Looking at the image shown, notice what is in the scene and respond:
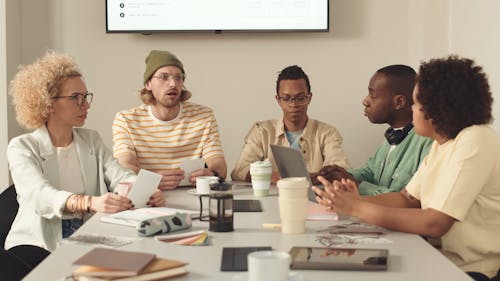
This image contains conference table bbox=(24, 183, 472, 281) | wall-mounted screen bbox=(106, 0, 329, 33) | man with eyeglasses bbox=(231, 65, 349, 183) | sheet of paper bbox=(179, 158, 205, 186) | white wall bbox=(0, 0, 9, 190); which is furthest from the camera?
wall-mounted screen bbox=(106, 0, 329, 33)

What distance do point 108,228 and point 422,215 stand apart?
93 centimetres

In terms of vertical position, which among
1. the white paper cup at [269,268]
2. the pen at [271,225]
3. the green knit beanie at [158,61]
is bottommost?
the pen at [271,225]

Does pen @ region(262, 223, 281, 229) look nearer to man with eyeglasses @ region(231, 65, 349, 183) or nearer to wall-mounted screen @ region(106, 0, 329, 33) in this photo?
man with eyeglasses @ region(231, 65, 349, 183)

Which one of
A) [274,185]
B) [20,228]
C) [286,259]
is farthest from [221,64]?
[286,259]

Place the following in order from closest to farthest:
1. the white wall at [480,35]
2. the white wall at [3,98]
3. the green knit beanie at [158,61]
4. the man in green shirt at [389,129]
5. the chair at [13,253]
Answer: the chair at [13,253] → the man in green shirt at [389,129] → the white wall at [480,35] → the green knit beanie at [158,61] → the white wall at [3,98]

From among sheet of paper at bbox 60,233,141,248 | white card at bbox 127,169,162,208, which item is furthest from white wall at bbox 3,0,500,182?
sheet of paper at bbox 60,233,141,248

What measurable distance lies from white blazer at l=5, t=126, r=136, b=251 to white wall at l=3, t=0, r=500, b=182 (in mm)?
1703

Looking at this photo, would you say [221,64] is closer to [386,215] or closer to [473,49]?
[473,49]

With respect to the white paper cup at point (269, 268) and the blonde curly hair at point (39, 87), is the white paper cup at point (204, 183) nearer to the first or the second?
the blonde curly hair at point (39, 87)

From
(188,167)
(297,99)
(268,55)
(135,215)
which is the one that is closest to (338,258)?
(135,215)

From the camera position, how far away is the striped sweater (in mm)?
3414

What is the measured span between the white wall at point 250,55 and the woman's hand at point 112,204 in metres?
2.15

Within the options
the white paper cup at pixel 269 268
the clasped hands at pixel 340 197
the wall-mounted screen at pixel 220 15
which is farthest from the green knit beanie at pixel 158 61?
the white paper cup at pixel 269 268

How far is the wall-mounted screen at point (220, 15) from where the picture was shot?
14.3 ft
